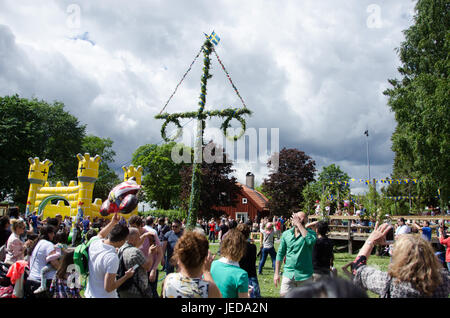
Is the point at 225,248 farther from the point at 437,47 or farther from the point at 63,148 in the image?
the point at 63,148

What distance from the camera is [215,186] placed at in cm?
3750

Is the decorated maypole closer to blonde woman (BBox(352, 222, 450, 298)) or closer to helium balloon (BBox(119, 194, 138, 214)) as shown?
helium balloon (BBox(119, 194, 138, 214))

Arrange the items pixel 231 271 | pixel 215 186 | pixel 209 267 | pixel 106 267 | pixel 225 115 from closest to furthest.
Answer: pixel 209 267 < pixel 231 271 < pixel 106 267 < pixel 225 115 < pixel 215 186

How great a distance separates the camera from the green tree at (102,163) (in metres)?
54.2

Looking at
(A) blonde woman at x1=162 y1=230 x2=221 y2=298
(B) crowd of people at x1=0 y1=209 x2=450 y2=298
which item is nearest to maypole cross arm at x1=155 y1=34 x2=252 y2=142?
(B) crowd of people at x1=0 y1=209 x2=450 y2=298

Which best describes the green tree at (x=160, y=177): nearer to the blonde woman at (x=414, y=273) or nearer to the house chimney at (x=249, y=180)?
the house chimney at (x=249, y=180)

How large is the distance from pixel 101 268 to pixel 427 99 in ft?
63.4

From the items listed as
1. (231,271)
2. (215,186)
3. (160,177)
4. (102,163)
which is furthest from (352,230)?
(102,163)

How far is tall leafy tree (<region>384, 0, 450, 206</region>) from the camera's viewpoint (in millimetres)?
17484

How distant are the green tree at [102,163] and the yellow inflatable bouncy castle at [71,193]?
91.5ft

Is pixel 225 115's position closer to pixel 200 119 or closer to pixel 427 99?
pixel 200 119

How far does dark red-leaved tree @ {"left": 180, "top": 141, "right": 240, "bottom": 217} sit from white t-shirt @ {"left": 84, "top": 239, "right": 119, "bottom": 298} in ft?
105
